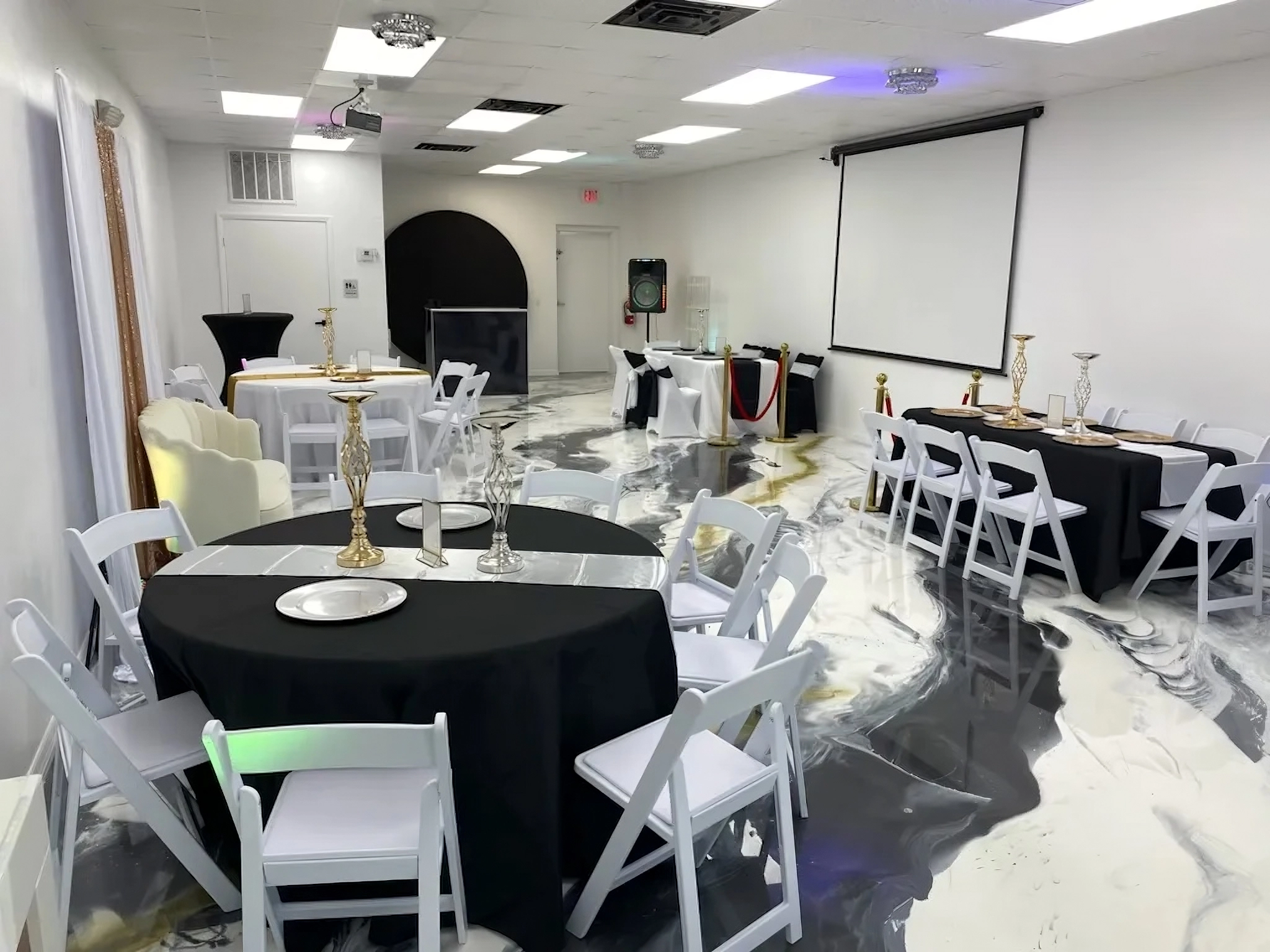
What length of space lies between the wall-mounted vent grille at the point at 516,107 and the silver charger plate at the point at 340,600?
5289 mm

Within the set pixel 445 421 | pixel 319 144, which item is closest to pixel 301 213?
pixel 319 144

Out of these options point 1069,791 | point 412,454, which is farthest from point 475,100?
point 1069,791

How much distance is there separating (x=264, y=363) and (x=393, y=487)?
4.71 metres

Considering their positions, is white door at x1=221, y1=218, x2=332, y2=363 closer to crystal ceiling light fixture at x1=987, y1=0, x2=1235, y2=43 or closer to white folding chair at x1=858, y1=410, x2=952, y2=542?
white folding chair at x1=858, y1=410, x2=952, y2=542

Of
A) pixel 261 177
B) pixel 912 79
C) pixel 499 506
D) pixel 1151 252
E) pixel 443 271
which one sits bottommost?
pixel 499 506

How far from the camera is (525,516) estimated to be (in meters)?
3.06

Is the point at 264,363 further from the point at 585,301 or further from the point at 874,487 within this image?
the point at 585,301

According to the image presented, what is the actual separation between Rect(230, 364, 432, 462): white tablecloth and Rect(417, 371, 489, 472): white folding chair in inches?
8.5

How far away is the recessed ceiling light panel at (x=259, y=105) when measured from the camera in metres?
6.73

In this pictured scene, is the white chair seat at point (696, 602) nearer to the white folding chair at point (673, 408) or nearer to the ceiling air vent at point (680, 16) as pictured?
the ceiling air vent at point (680, 16)

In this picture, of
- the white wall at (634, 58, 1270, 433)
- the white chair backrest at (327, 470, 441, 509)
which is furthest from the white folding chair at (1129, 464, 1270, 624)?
the white chair backrest at (327, 470, 441, 509)

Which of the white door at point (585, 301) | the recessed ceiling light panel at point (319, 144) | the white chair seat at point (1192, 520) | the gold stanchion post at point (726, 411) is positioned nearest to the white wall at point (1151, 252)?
the white chair seat at point (1192, 520)

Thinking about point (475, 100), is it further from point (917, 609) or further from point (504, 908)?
point (504, 908)

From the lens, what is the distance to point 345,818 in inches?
73.7
